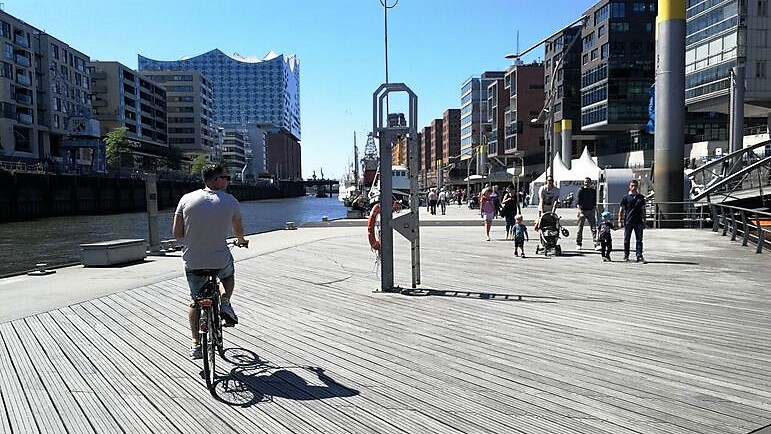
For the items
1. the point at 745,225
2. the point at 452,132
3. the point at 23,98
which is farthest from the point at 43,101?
the point at 452,132

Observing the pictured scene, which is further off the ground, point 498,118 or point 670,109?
point 498,118

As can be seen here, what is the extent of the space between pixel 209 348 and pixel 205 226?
1.01 m

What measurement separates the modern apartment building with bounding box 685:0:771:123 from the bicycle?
42.2m

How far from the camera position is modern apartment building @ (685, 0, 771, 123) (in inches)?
1608

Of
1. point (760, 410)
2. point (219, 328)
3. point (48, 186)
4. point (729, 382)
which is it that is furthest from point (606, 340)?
point (48, 186)

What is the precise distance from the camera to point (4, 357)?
559 cm

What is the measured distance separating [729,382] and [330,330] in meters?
3.95

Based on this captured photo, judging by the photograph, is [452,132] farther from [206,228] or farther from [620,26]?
[206,228]

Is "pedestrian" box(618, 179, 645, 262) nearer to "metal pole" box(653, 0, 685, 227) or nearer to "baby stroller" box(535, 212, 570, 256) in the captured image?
"baby stroller" box(535, 212, 570, 256)

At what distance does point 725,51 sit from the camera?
4231cm

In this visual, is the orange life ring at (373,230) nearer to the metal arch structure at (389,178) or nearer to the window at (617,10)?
the metal arch structure at (389,178)

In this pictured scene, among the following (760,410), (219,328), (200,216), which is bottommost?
(760,410)

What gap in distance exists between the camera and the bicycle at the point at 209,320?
4.63 metres

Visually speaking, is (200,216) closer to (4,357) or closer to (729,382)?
(4,357)
